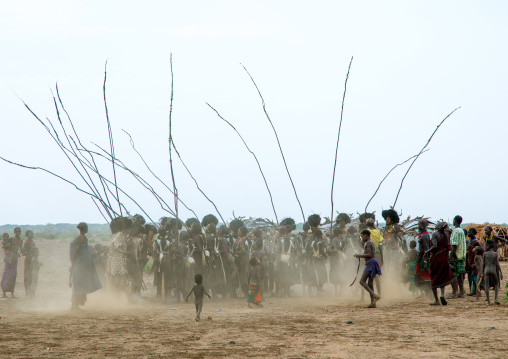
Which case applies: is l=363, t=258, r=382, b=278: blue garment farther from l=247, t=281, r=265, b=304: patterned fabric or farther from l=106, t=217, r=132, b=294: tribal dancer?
l=106, t=217, r=132, b=294: tribal dancer

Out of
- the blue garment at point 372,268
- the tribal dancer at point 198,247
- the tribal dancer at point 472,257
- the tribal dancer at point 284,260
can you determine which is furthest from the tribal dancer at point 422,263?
the tribal dancer at point 198,247

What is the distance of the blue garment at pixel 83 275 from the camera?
11953mm

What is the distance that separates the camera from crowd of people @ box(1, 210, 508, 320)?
12.2m

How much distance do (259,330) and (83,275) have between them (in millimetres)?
4383

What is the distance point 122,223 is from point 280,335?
5.77m

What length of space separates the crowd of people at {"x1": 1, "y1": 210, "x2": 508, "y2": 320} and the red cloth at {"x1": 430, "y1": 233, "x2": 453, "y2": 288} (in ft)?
0.06

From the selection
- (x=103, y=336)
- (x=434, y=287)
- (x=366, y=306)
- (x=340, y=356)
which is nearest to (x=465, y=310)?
(x=434, y=287)

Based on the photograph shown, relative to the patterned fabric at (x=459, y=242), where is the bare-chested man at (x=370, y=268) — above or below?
below

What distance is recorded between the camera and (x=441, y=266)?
1216 cm

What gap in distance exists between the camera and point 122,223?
A: 1337cm

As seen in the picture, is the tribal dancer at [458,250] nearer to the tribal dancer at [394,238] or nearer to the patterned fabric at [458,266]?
the patterned fabric at [458,266]

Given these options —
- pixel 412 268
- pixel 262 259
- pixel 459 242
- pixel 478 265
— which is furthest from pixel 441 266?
pixel 262 259

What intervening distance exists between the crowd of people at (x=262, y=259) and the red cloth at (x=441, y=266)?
0.06ft

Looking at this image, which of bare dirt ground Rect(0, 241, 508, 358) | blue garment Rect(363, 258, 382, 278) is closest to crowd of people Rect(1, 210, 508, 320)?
blue garment Rect(363, 258, 382, 278)
